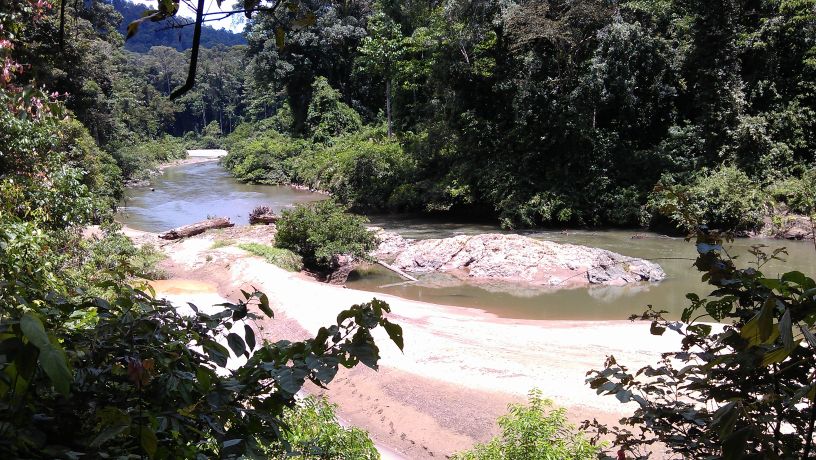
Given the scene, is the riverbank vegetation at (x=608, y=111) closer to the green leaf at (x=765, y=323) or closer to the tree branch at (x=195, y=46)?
the green leaf at (x=765, y=323)

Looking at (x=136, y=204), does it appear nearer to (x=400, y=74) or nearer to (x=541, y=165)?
(x=400, y=74)

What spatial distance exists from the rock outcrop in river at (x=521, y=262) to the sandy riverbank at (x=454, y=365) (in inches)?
119

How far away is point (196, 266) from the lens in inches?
593

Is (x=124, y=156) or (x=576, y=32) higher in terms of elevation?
(x=576, y=32)

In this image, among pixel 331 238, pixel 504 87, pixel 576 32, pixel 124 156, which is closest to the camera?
pixel 331 238

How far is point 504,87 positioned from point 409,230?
6.64 metres

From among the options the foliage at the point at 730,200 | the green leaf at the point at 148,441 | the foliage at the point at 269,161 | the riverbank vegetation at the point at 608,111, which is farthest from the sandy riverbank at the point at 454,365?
the foliage at the point at 269,161

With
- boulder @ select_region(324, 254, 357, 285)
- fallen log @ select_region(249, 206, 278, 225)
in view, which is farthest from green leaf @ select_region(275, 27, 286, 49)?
fallen log @ select_region(249, 206, 278, 225)

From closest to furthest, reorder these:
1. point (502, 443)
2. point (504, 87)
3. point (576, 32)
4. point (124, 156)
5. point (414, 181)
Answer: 1. point (502, 443)
2. point (576, 32)
3. point (504, 87)
4. point (414, 181)
5. point (124, 156)

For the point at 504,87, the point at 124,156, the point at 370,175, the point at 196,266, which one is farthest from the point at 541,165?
the point at 124,156

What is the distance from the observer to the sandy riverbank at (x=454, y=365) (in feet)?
23.6

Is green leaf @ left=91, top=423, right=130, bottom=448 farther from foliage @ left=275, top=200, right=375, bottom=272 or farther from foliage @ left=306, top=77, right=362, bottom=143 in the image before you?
foliage @ left=306, top=77, right=362, bottom=143

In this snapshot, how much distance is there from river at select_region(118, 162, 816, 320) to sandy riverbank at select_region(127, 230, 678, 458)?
62.6 inches

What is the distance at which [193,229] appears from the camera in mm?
19156
